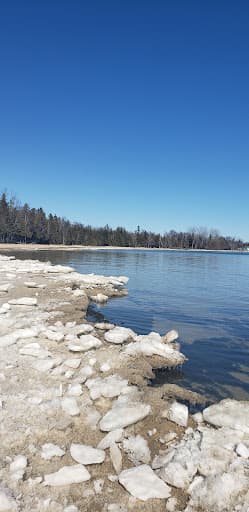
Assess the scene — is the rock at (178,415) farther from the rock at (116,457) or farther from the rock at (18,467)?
the rock at (18,467)

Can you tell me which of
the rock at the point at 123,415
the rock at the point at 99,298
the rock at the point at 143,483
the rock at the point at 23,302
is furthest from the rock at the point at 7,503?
the rock at the point at 99,298

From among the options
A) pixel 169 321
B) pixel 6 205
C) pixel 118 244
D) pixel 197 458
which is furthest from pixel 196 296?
pixel 118 244

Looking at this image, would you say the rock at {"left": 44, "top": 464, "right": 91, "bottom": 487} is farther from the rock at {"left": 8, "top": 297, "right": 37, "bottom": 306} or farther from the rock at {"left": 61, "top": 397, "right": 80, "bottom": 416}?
the rock at {"left": 8, "top": 297, "right": 37, "bottom": 306}

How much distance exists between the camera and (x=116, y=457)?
4168 millimetres

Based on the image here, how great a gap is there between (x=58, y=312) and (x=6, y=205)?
315 feet

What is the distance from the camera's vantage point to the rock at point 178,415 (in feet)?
16.6

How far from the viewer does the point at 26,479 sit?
12.0 ft

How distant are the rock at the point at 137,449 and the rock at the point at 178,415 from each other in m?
0.74

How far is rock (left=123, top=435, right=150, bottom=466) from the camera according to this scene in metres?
4.22

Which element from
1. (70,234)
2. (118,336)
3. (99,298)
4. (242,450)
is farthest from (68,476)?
(70,234)

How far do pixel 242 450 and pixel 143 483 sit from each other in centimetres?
147

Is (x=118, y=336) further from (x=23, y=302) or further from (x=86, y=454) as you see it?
(x=23, y=302)

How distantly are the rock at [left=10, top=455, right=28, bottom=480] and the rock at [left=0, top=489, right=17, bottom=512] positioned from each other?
320 millimetres

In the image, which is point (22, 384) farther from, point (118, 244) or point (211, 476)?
point (118, 244)
